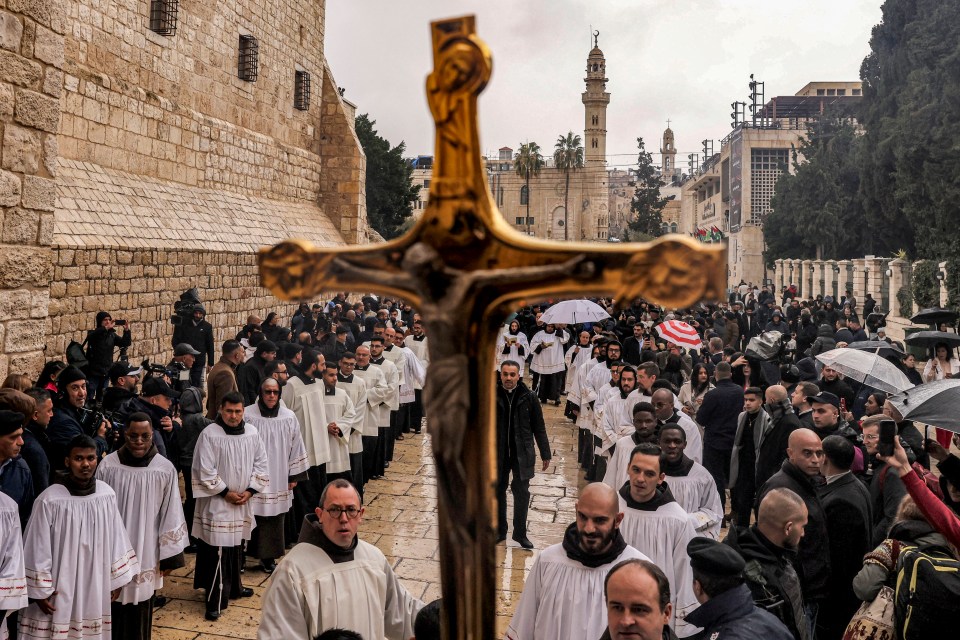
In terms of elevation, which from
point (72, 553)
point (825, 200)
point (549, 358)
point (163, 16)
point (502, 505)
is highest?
point (825, 200)

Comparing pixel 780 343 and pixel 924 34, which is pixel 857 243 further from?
pixel 780 343

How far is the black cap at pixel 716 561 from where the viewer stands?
3.03 meters

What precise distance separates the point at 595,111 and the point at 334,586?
8029 centimetres

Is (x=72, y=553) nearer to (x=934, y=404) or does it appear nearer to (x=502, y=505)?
(x=502, y=505)

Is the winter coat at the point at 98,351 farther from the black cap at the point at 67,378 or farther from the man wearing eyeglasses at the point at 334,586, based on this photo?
the man wearing eyeglasses at the point at 334,586

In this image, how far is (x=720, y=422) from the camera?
24.5 ft

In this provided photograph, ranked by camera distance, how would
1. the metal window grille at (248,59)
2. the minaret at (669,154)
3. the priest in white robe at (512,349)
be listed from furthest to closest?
the minaret at (669,154), the metal window grille at (248,59), the priest in white robe at (512,349)

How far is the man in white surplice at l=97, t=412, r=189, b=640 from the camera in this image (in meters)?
4.95

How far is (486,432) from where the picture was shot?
1398 mm

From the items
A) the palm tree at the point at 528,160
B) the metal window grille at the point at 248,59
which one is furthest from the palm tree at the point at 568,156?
the metal window grille at the point at 248,59

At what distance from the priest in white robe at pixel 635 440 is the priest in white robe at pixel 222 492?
105 inches

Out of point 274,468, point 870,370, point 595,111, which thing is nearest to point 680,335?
point 870,370

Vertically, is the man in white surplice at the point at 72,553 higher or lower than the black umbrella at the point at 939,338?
lower

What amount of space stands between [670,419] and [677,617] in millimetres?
2191
